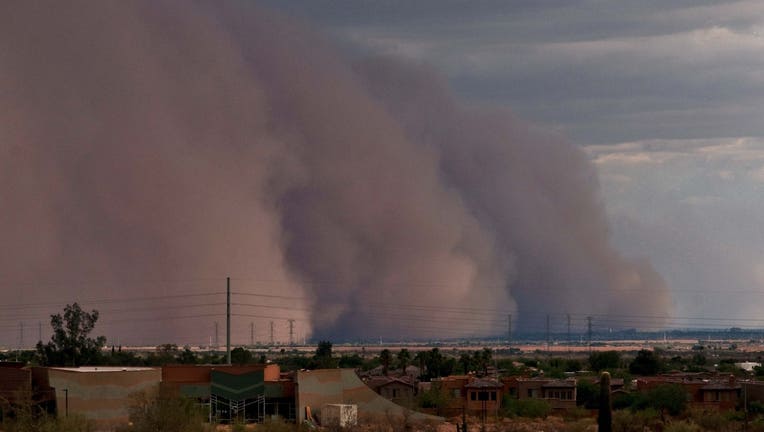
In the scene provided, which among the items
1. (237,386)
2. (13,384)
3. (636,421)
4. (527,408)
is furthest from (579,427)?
(13,384)

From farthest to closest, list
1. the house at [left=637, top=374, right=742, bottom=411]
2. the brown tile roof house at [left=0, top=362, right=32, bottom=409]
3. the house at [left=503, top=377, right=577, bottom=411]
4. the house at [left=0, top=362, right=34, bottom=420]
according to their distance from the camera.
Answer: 1. the house at [left=503, top=377, right=577, bottom=411]
2. the house at [left=637, top=374, right=742, bottom=411]
3. the brown tile roof house at [left=0, top=362, right=32, bottom=409]
4. the house at [left=0, top=362, right=34, bottom=420]

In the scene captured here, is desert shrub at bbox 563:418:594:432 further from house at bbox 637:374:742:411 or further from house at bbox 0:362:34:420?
house at bbox 0:362:34:420

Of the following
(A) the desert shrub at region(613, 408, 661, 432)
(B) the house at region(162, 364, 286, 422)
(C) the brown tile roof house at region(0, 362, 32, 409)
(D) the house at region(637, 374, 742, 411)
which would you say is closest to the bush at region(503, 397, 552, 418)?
(A) the desert shrub at region(613, 408, 661, 432)

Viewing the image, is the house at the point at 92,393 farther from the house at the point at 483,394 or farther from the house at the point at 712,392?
the house at the point at 712,392

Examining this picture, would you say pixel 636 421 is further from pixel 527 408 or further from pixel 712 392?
pixel 712 392

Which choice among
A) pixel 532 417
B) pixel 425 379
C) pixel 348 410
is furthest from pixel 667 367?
pixel 348 410

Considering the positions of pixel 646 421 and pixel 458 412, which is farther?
pixel 458 412

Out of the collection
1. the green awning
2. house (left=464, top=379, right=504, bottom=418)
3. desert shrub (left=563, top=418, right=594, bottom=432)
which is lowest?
desert shrub (left=563, top=418, right=594, bottom=432)

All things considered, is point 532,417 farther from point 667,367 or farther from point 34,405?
point 667,367

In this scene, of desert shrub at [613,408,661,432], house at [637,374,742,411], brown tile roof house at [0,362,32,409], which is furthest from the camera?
house at [637,374,742,411]

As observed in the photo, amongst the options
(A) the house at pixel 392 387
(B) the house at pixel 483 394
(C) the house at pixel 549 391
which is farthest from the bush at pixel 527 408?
(A) the house at pixel 392 387

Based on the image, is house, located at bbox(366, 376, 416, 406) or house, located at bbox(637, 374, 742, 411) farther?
house, located at bbox(366, 376, 416, 406)
